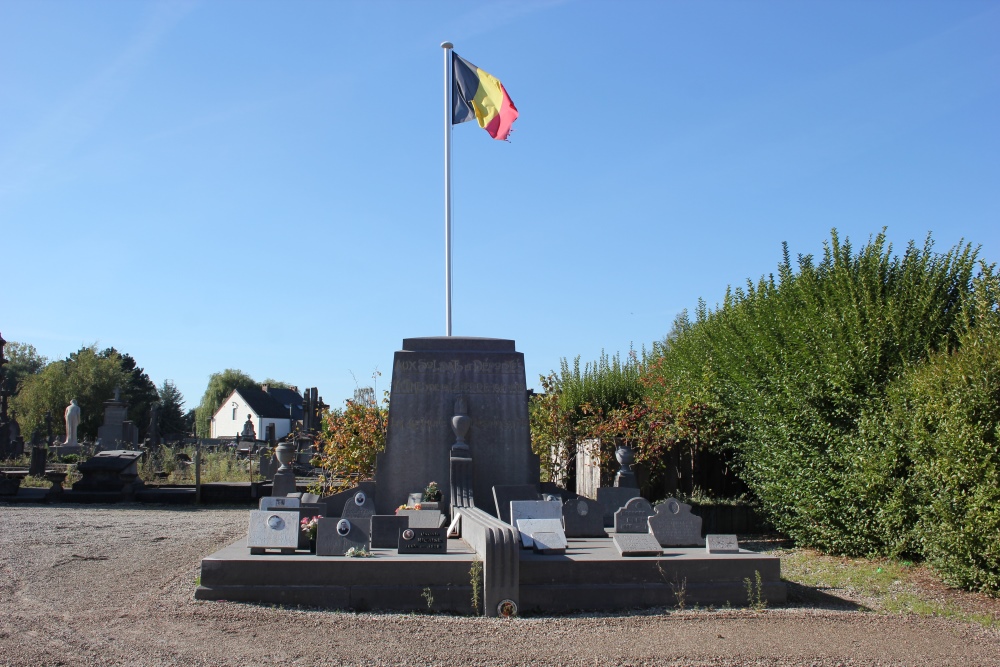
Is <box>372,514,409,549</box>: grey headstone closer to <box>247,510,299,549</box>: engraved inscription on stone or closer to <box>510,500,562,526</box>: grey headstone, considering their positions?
<box>247,510,299,549</box>: engraved inscription on stone

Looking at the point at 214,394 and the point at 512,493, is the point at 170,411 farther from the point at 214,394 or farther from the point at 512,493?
the point at 512,493

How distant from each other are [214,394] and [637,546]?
7819cm

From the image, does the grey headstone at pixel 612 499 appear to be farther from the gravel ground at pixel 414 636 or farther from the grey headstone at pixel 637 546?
the gravel ground at pixel 414 636

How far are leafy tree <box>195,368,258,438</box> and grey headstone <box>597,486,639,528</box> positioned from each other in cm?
7226

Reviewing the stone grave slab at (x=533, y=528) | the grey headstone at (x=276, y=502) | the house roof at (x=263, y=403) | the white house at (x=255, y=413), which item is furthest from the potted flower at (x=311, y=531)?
the house roof at (x=263, y=403)

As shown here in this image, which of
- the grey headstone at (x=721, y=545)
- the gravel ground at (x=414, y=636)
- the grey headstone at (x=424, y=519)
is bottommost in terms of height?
the gravel ground at (x=414, y=636)

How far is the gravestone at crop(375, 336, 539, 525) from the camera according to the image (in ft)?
42.3

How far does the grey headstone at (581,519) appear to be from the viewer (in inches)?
436

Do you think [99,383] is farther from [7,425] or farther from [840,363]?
[840,363]

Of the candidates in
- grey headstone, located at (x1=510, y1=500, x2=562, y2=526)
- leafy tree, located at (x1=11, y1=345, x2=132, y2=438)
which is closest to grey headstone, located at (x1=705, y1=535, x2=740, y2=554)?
grey headstone, located at (x1=510, y1=500, x2=562, y2=526)

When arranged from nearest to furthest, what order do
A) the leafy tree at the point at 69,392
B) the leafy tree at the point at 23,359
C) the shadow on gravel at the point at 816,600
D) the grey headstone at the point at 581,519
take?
the shadow on gravel at the point at 816,600 → the grey headstone at the point at 581,519 → the leafy tree at the point at 69,392 → the leafy tree at the point at 23,359

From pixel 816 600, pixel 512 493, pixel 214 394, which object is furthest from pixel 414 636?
pixel 214 394

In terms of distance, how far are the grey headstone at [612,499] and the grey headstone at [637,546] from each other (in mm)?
2846

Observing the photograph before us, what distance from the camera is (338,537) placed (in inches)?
349
